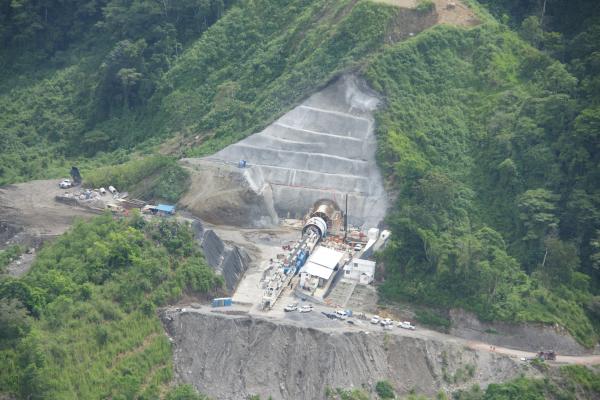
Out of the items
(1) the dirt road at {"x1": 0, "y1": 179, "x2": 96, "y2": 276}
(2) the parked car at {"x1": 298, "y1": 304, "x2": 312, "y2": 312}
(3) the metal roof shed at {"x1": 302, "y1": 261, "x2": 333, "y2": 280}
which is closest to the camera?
(2) the parked car at {"x1": 298, "y1": 304, "x2": 312, "y2": 312}

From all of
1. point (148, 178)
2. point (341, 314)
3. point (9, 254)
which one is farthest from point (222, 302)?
point (148, 178)

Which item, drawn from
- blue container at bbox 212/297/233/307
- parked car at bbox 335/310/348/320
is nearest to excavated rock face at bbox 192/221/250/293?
blue container at bbox 212/297/233/307

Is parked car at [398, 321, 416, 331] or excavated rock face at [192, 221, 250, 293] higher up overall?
excavated rock face at [192, 221, 250, 293]

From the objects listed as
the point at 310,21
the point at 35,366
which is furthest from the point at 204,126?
the point at 35,366

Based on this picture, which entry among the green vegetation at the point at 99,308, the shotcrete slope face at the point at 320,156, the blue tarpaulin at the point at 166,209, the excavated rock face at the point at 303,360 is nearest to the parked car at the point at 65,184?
the blue tarpaulin at the point at 166,209

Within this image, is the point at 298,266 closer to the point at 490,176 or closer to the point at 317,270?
the point at 317,270

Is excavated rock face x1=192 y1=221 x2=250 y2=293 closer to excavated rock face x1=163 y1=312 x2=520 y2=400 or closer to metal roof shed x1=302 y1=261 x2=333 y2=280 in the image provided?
metal roof shed x1=302 y1=261 x2=333 y2=280
